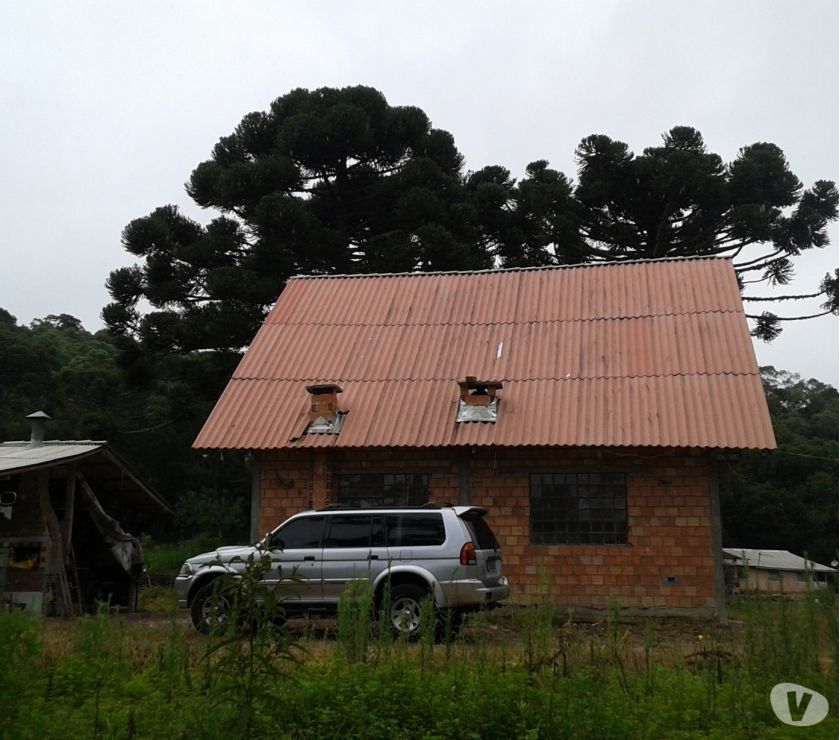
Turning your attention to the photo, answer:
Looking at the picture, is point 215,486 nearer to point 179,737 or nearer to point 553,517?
point 553,517

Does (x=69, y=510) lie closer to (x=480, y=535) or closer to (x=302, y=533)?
(x=302, y=533)

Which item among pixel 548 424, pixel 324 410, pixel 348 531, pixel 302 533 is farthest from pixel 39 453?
Answer: pixel 548 424

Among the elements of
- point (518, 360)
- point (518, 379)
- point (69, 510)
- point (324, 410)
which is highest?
point (518, 360)

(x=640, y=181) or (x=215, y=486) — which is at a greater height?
(x=640, y=181)

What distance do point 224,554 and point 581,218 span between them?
2452cm

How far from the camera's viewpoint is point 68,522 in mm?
14828

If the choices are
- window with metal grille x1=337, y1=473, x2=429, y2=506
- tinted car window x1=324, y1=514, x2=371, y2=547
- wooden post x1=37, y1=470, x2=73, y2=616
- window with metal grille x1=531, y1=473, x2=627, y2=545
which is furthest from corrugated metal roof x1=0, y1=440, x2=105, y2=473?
window with metal grille x1=531, y1=473, x2=627, y2=545

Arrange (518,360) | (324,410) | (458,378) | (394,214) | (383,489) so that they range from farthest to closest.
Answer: (394,214), (518,360), (458,378), (324,410), (383,489)

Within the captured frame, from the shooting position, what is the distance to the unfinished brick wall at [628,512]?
13.9 m

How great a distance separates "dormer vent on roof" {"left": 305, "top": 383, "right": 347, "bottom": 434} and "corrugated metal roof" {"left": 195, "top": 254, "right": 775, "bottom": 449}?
0.23 meters

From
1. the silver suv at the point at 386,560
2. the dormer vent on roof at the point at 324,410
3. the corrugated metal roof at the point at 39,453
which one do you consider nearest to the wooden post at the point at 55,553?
the corrugated metal roof at the point at 39,453

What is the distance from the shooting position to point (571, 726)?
5.84 metres

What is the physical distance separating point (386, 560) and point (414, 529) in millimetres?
546

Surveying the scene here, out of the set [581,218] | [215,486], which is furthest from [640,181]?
[215,486]
